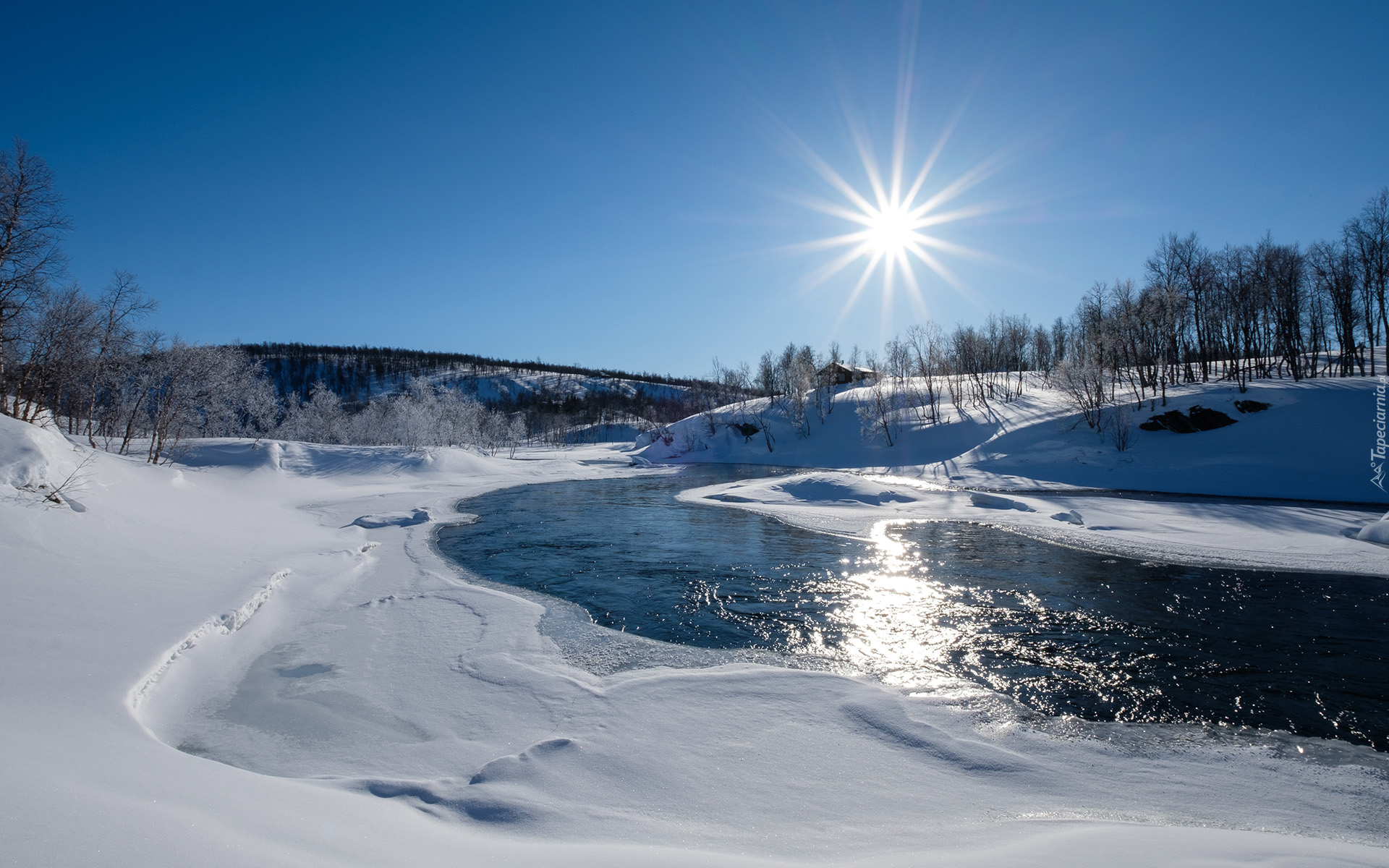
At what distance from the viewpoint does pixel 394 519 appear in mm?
19438

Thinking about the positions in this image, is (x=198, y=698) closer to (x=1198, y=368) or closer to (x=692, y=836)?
(x=692, y=836)

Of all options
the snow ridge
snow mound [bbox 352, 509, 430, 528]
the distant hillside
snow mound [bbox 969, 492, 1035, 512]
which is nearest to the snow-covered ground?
the snow ridge

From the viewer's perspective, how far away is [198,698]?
6.06 metres

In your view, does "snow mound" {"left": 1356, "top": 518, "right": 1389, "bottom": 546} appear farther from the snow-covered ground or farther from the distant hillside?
the distant hillside

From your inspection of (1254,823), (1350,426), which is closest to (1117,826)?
(1254,823)

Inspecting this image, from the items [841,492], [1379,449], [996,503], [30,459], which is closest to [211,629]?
[30,459]

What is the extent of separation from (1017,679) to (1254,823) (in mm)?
2699

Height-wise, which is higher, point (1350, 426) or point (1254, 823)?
point (1350, 426)

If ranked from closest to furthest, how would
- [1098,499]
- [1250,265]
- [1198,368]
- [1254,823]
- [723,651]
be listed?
[1254,823], [723,651], [1098,499], [1250,265], [1198,368]

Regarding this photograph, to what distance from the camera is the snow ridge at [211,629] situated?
5.52m

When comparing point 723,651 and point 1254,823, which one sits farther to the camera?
point 723,651

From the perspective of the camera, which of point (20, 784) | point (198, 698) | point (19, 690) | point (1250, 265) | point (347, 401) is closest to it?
point (20, 784)

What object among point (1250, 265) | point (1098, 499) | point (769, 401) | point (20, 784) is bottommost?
point (1098, 499)

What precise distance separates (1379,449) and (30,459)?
1777 inches
